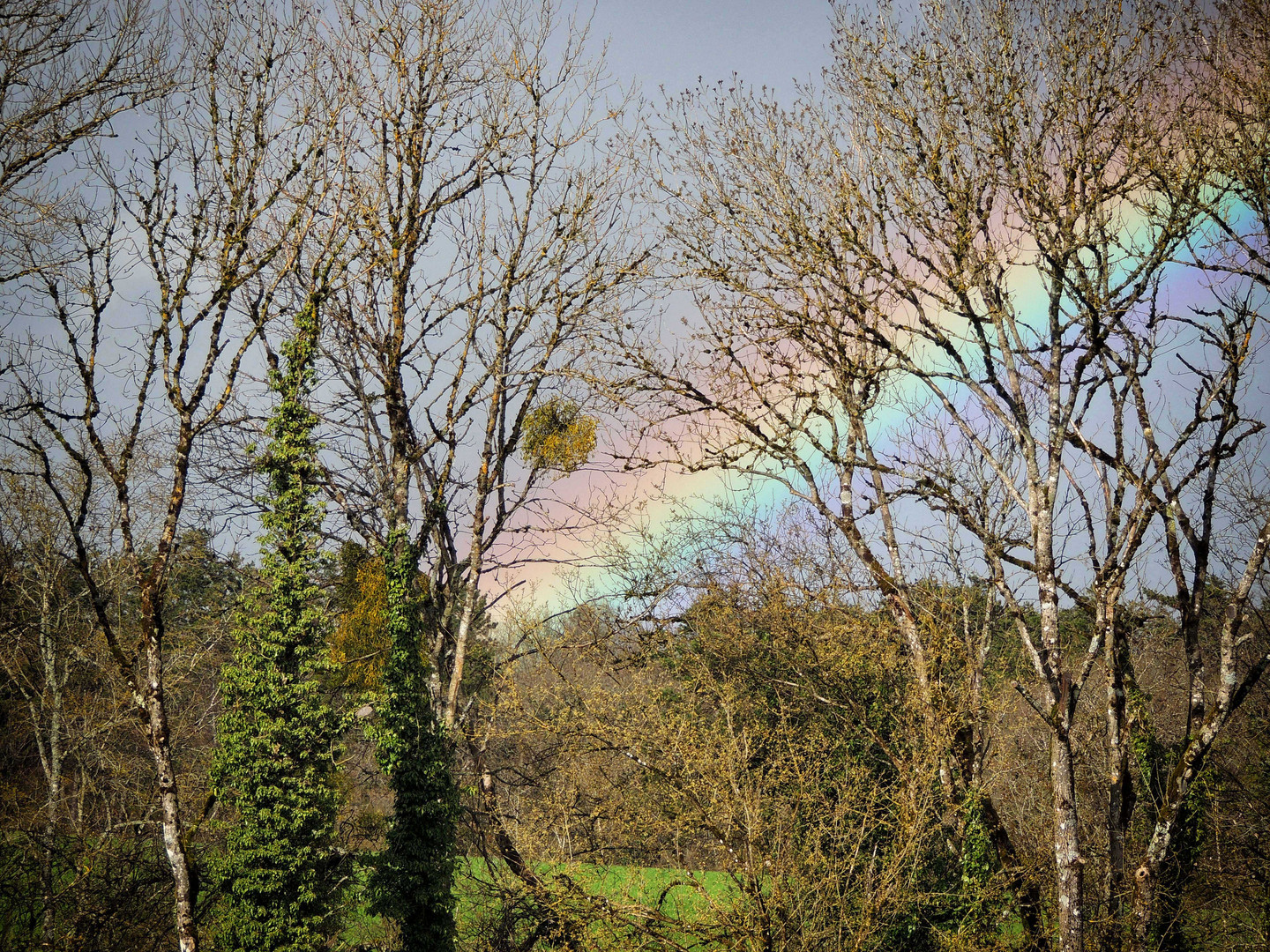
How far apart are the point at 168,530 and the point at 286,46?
6835 mm

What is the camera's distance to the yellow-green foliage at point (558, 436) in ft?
53.6

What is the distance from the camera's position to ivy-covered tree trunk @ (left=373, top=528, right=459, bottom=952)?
12.6 m

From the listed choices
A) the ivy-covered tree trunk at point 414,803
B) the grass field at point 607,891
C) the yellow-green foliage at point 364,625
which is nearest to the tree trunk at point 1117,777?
the grass field at point 607,891

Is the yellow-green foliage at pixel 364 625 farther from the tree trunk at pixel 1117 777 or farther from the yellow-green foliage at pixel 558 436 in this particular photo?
the tree trunk at pixel 1117 777

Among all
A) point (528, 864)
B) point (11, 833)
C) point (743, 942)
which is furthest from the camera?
point (11, 833)

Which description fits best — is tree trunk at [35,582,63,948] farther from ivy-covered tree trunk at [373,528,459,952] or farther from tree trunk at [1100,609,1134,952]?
tree trunk at [1100,609,1134,952]

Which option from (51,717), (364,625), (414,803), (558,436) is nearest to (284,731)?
(414,803)

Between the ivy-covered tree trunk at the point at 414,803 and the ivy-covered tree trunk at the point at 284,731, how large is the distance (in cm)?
82

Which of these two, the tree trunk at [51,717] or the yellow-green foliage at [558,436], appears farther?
the yellow-green foliage at [558,436]

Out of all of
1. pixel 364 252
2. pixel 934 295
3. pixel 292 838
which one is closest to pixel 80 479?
pixel 364 252

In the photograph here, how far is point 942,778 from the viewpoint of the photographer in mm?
11453

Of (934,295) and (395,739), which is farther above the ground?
(934,295)

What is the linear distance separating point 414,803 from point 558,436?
262 inches

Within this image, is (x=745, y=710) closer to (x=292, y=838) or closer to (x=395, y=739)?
(x=395, y=739)
